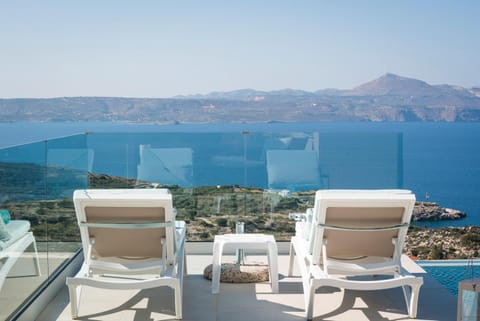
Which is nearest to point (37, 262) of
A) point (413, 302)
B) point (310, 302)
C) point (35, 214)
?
point (35, 214)

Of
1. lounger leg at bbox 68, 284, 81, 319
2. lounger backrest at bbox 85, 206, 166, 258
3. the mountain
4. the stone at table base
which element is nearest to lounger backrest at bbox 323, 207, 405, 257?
the stone at table base

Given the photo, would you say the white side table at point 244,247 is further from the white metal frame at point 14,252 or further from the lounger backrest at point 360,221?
the white metal frame at point 14,252

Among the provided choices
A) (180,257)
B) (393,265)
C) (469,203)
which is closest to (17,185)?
(180,257)

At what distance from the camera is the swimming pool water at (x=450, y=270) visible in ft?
18.2

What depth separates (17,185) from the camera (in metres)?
4.05

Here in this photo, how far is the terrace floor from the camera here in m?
4.38

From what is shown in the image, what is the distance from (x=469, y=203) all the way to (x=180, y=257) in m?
16.7

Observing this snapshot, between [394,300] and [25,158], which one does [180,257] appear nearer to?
[25,158]

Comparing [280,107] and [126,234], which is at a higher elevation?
[280,107]

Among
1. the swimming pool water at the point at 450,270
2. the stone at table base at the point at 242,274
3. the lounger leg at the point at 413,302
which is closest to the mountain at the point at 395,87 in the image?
the swimming pool water at the point at 450,270

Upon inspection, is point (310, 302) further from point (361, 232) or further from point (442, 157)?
point (442, 157)

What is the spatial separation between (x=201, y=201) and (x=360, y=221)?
9.72 feet

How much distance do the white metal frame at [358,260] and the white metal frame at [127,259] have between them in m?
0.96

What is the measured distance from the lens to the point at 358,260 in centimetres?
454
